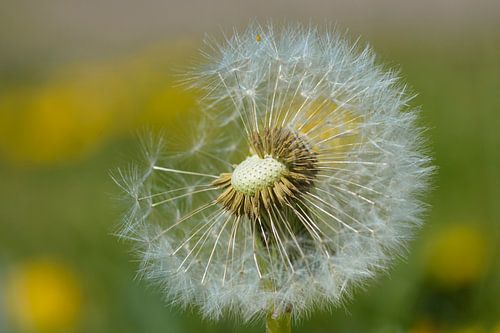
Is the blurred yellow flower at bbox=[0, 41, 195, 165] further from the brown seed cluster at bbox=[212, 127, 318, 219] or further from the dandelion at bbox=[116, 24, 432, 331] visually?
the brown seed cluster at bbox=[212, 127, 318, 219]

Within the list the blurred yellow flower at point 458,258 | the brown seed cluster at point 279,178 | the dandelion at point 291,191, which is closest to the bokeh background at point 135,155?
the blurred yellow flower at point 458,258

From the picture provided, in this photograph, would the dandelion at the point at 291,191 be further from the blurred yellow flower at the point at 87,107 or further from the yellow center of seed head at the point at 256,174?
the blurred yellow flower at the point at 87,107

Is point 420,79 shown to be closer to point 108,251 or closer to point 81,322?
point 108,251

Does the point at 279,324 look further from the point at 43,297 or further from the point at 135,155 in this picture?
the point at 135,155

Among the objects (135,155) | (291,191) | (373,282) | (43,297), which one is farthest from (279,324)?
(135,155)

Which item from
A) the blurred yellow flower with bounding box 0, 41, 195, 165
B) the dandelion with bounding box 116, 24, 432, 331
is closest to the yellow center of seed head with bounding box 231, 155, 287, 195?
the dandelion with bounding box 116, 24, 432, 331

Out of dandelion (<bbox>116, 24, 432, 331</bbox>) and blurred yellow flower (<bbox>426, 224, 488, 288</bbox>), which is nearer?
dandelion (<bbox>116, 24, 432, 331</bbox>)

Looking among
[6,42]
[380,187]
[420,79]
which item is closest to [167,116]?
[420,79]
